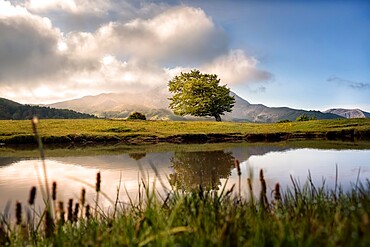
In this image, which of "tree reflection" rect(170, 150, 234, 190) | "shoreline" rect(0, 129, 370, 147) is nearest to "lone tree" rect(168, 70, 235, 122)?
"shoreline" rect(0, 129, 370, 147)

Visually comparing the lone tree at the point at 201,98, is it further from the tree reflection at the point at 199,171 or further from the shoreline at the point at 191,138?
the tree reflection at the point at 199,171

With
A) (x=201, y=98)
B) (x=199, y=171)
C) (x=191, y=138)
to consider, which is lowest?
(x=199, y=171)

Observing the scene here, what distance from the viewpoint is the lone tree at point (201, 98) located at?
8531 cm

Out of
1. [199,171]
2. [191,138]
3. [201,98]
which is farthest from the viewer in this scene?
[201,98]

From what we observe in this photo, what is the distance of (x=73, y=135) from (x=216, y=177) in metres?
33.4

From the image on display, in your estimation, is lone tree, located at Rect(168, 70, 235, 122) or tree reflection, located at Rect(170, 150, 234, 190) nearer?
tree reflection, located at Rect(170, 150, 234, 190)

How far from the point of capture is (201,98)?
84.8 metres

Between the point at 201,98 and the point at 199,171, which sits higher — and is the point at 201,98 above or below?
above

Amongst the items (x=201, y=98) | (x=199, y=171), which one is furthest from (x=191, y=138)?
(x=201, y=98)

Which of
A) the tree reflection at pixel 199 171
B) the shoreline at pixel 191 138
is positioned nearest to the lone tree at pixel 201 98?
the shoreline at pixel 191 138

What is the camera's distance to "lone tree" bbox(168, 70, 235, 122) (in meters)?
85.3

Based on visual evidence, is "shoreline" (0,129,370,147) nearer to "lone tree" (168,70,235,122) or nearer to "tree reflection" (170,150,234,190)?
"tree reflection" (170,150,234,190)

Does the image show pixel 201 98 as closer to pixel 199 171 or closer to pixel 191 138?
pixel 191 138

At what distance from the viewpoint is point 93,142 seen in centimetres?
4381
